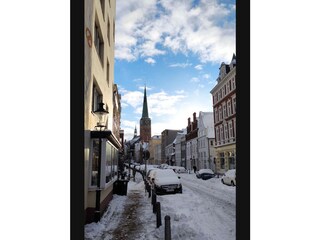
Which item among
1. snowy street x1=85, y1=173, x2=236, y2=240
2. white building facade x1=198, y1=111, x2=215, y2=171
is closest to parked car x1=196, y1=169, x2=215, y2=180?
white building facade x1=198, y1=111, x2=215, y2=171

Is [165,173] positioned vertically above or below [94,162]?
below

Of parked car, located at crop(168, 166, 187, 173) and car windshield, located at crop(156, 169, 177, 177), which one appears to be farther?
parked car, located at crop(168, 166, 187, 173)

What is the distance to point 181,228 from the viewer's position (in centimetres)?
386

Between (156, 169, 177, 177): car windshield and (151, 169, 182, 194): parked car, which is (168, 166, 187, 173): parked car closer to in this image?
(156, 169, 177, 177): car windshield

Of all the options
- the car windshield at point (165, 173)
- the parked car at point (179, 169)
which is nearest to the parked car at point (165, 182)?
the car windshield at point (165, 173)

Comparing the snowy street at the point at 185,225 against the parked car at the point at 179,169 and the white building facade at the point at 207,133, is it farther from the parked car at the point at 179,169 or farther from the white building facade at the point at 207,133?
the parked car at the point at 179,169

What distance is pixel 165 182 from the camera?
8.53 metres

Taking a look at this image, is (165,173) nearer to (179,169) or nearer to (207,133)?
(179,169)

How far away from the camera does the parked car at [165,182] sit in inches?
311

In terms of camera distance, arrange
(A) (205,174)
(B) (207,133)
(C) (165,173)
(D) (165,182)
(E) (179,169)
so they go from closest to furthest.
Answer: (B) (207,133) < (A) (205,174) < (D) (165,182) < (C) (165,173) < (E) (179,169)

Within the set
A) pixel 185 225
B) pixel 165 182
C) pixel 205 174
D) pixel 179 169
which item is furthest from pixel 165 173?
pixel 185 225

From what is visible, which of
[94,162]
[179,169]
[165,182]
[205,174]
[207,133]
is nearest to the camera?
[94,162]

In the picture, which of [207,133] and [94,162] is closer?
[94,162]

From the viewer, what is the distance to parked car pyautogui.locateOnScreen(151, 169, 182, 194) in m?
7.89
